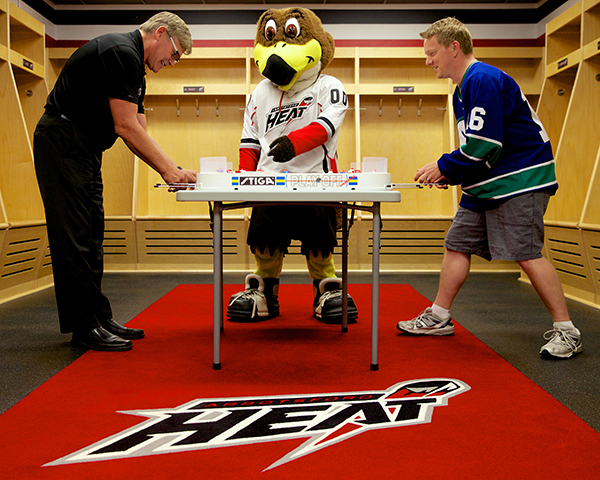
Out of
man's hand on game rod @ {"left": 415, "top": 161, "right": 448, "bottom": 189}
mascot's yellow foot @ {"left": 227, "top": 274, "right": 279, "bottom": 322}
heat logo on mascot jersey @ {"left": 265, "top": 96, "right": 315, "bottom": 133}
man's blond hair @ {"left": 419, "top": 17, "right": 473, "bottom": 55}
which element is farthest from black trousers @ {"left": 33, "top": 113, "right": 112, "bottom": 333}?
man's blond hair @ {"left": 419, "top": 17, "right": 473, "bottom": 55}

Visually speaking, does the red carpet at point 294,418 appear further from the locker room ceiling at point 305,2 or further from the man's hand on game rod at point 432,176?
the locker room ceiling at point 305,2

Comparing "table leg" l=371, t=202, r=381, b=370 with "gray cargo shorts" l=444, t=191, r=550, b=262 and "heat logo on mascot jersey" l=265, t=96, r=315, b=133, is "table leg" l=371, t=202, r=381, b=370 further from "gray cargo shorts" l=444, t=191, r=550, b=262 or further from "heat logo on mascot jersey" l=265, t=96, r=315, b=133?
"heat logo on mascot jersey" l=265, t=96, r=315, b=133

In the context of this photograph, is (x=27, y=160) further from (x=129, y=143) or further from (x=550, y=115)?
(x=550, y=115)

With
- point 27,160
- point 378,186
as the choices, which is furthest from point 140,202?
point 378,186

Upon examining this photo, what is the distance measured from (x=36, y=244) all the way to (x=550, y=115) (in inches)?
186

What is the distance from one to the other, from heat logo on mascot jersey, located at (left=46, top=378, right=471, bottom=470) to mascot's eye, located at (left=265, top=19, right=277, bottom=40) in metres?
1.88

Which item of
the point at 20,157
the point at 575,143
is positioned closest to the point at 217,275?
the point at 20,157

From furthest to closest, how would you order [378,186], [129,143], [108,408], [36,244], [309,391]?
[36,244], [129,143], [378,186], [309,391], [108,408]

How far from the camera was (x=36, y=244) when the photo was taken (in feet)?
13.1

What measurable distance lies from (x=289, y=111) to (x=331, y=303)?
106cm

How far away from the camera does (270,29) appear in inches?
103

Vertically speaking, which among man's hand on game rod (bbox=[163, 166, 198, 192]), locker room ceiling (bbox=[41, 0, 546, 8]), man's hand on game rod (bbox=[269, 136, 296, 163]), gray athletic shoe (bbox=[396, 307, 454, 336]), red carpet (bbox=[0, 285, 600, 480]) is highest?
locker room ceiling (bbox=[41, 0, 546, 8])

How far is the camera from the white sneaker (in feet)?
6.95

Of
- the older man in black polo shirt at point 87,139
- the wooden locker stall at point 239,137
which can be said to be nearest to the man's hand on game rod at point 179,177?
the older man in black polo shirt at point 87,139
